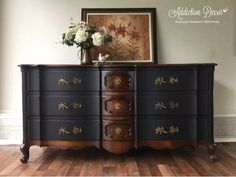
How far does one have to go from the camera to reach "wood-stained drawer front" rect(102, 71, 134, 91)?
2.95 m

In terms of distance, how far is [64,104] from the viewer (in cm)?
298

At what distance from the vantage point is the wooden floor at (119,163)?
2.73m

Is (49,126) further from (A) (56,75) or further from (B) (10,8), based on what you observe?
(B) (10,8)

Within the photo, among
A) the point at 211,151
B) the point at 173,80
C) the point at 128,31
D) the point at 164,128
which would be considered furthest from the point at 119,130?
the point at 128,31

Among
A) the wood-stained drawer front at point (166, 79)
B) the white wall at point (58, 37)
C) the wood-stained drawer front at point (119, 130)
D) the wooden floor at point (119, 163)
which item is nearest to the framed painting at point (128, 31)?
the white wall at point (58, 37)

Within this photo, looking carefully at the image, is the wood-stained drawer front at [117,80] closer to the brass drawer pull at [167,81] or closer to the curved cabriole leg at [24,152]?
the brass drawer pull at [167,81]

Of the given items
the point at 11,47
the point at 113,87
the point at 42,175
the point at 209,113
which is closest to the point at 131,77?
the point at 113,87

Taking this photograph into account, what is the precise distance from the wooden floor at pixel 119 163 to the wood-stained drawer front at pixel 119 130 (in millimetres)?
241

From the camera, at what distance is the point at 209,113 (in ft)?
9.85

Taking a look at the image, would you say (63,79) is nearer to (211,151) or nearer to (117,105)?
(117,105)

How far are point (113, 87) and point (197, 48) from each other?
4.22 feet

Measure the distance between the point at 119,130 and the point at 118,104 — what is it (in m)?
0.23

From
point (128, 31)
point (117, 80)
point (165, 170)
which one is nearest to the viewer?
point (165, 170)

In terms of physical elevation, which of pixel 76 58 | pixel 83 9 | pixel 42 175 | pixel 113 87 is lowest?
pixel 42 175
